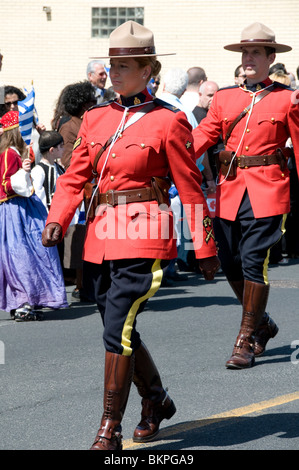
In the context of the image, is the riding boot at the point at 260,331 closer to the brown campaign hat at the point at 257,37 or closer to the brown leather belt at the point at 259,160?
the brown leather belt at the point at 259,160

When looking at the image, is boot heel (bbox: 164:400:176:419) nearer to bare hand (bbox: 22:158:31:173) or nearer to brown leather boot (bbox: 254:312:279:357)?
brown leather boot (bbox: 254:312:279:357)

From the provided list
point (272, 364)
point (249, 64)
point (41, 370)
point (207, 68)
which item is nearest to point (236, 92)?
point (249, 64)

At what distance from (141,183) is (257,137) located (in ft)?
6.78

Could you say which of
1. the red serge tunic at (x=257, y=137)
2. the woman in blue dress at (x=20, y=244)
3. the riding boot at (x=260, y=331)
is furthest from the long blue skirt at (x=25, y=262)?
the red serge tunic at (x=257, y=137)

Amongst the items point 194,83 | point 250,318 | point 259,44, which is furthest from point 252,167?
point 194,83

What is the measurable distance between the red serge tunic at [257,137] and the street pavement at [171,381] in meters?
1.08

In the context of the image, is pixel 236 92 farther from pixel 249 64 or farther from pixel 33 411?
pixel 33 411

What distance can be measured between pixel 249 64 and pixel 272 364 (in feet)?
6.66

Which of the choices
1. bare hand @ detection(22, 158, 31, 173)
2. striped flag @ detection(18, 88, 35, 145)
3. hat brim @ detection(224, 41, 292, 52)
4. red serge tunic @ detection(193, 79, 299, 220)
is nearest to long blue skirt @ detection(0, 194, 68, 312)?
bare hand @ detection(22, 158, 31, 173)

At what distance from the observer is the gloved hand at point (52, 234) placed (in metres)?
4.80

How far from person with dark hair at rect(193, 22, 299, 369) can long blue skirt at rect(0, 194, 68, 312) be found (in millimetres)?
2174

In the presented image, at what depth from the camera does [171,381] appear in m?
6.20

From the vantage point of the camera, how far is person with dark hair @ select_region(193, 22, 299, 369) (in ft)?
21.9
